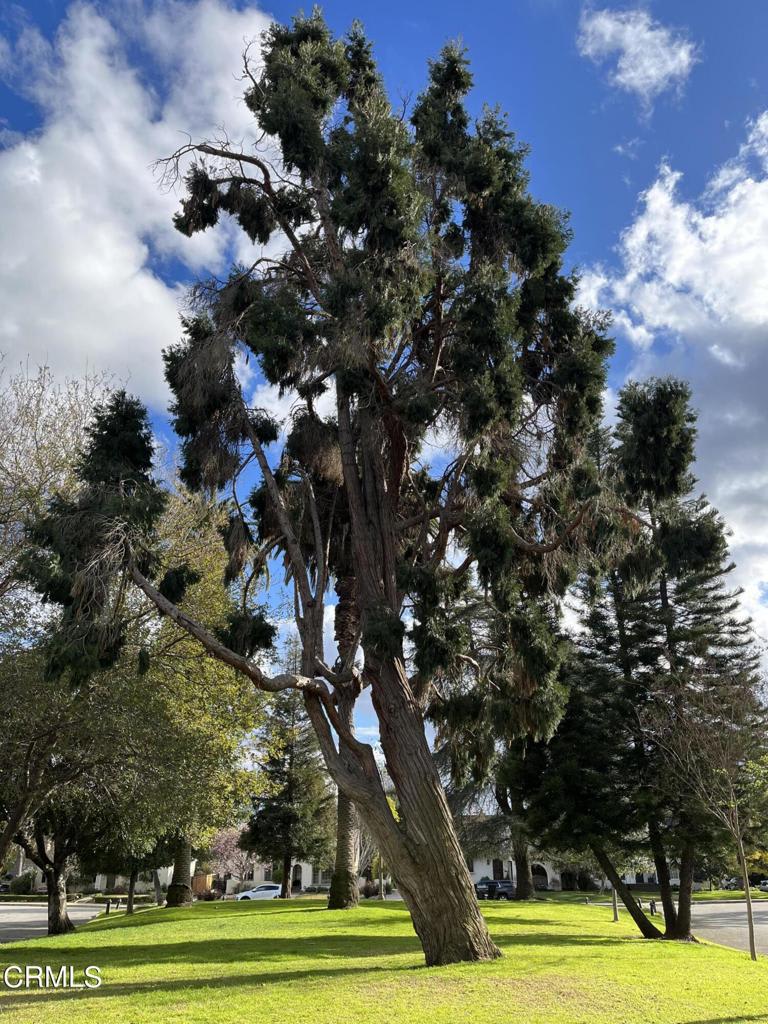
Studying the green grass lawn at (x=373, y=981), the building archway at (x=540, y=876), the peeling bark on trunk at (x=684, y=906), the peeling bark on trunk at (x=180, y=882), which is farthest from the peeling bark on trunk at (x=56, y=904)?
the building archway at (x=540, y=876)

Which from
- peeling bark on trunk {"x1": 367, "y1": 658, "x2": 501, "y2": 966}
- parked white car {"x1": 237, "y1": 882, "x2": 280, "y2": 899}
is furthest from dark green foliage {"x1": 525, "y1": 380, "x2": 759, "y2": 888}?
parked white car {"x1": 237, "y1": 882, "x2": 280, "y2": 899}

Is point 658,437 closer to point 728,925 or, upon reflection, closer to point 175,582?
point 175,582

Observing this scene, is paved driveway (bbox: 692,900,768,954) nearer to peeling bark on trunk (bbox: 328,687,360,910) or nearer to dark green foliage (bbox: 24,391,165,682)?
peeling bark on trunk (bbox: 328,687,360,910)

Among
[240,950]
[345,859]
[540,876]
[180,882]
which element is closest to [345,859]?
[345,859]

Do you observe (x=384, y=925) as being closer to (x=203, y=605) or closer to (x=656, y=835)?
(x=656, y=835)

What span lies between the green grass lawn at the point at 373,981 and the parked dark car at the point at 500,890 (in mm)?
34258

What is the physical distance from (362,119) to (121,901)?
52218mm

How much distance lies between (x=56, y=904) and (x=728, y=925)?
22495 mm

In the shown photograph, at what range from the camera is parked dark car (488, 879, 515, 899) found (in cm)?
5072

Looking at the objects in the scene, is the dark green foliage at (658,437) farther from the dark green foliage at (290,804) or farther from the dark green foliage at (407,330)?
the dark green foliage at (290,804)

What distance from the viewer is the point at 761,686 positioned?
2411 centimetres

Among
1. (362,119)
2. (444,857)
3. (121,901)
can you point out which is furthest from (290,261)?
(121,901)

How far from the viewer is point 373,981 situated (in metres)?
10.7

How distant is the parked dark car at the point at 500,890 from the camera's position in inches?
1997
